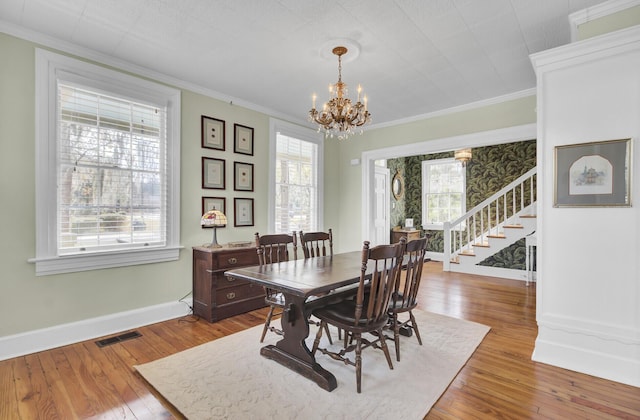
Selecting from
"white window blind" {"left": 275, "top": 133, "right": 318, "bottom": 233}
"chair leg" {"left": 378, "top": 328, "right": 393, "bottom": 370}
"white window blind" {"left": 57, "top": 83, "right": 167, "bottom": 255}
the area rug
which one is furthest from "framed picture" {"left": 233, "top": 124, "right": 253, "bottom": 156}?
"chair leg" {"left": 378, "top": 328, "right": 393, "bottom": 370}

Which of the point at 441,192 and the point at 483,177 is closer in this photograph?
the point at 483,177

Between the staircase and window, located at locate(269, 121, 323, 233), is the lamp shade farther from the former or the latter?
the staircase

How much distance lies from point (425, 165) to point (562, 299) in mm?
5800

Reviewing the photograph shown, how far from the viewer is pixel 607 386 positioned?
219cm

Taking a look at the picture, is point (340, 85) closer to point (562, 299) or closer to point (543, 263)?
point (543, 263)

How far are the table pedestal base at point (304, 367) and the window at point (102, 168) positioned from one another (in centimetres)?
182

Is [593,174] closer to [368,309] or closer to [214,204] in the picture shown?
[368,309]

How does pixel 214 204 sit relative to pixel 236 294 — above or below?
above

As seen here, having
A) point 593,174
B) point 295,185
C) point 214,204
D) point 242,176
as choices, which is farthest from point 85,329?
point 593,174

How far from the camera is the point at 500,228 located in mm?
5980

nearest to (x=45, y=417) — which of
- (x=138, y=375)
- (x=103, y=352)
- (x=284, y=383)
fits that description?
(x=138, y=375)

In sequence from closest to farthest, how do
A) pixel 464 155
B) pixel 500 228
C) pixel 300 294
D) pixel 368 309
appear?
pixel 300 294, pixel 368 309, pixel 500 228, pixel 464 155

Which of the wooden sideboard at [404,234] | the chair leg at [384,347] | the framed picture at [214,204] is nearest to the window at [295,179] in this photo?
the framed picture at [214,204]

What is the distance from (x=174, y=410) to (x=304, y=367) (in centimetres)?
87
